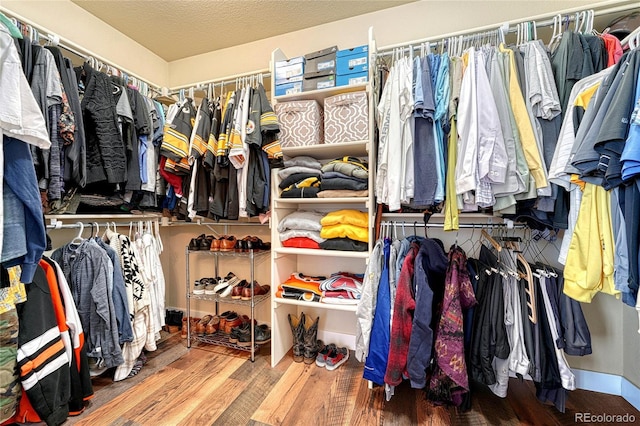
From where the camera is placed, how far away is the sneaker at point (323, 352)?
1825mm

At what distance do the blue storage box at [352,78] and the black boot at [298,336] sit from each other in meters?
1.64

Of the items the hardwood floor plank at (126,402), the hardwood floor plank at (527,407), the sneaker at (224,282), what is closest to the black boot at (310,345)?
the sneaker at (224,282)

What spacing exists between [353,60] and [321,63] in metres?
0.22

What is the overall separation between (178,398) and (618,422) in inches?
90.1

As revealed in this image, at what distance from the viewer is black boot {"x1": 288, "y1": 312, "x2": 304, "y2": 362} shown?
189 centimetres

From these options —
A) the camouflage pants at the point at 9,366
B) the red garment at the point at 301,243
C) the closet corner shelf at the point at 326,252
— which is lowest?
the camouflage pants at the point at 9,366

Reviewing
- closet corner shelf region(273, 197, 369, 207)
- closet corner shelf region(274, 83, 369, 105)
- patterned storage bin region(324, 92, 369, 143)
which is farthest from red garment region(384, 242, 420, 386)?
closet corner shelf region(274, 83, 369, 105)

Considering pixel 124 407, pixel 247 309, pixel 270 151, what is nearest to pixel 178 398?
pixel 124 407

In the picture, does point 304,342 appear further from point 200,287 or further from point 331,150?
point 331,150

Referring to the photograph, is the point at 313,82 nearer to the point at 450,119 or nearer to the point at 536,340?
the point at 450,119

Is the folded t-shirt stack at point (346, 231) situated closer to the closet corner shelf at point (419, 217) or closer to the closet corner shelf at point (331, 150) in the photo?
the closet corner shelf at point (419, 217)

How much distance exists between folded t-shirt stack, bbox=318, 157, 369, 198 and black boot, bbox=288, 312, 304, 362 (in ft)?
3.21

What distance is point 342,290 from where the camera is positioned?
5.81ft

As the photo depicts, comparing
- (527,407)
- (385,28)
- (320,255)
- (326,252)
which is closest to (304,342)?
(320,255)
